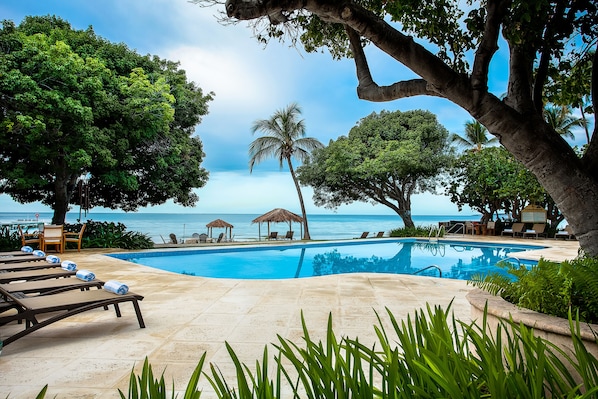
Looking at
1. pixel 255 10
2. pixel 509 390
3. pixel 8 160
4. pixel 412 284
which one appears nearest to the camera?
pixel 509 390

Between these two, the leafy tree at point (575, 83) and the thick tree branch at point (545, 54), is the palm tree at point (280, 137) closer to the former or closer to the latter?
the leafy tree at point (575, 83)

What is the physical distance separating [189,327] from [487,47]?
162 inches

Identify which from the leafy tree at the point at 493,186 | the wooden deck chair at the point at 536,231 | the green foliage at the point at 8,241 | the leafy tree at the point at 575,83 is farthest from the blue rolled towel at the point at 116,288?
the wooden deck chair at the point at 536,231

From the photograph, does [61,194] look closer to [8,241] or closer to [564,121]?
[8,241]

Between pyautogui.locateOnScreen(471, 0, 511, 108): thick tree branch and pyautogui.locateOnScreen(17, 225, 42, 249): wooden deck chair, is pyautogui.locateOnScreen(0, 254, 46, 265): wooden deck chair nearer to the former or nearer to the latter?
pyautogui.locateOnScreen(17, 225, 42, 249): wooden deck chair

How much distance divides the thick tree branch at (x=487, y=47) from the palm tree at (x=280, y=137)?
56.0 feet

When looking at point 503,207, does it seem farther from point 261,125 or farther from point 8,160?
point 8,160

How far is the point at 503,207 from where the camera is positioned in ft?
68.4

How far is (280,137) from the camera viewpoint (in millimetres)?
20500

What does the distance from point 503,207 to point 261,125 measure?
14301 millimetres

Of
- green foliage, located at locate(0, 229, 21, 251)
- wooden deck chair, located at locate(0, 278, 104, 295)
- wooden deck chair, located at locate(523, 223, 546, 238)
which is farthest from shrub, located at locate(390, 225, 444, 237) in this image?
wooden deck chair, located at locate(0, 278, 104, 295)

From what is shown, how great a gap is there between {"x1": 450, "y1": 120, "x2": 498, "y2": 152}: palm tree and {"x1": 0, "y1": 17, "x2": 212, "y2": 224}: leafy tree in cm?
1860

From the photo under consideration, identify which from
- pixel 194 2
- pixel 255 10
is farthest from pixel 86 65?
pixel 255 10

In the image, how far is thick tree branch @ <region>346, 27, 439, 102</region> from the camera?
403cm
